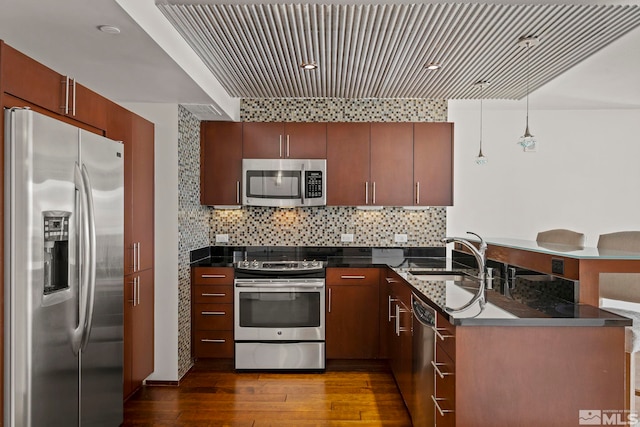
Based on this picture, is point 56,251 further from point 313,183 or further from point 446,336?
point 313,183

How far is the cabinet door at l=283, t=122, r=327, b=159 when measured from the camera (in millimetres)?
4613

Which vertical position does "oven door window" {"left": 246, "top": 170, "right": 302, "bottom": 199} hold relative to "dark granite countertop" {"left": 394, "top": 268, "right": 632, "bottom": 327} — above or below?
above

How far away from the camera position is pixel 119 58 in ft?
9.19

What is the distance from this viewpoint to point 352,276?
14.2 feet

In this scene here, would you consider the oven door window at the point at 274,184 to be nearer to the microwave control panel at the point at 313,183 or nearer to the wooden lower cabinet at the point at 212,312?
the microwave control panel at the point at 313,183

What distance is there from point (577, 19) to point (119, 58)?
2.61 meters

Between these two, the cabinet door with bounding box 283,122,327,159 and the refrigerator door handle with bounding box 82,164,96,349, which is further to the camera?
the cabinet door with bounding box 283,122,327,159

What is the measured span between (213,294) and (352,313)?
4.03ft

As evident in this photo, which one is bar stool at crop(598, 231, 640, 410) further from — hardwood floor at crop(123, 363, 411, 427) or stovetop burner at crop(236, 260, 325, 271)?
stovetop burner at crop(236, 260, 325, 271)

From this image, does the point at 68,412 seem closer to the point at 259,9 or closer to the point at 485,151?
the point at 259,9

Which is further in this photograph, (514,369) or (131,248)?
(131,248)

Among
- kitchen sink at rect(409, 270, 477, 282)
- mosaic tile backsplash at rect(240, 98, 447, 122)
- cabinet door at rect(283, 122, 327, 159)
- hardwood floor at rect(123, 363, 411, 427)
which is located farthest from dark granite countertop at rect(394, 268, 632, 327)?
mosaic tile backsplash at rect(240, 98, 447, 122)

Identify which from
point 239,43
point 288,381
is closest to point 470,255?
point 288,381

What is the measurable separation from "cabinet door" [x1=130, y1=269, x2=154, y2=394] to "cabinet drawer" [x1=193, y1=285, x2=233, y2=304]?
0.55 metres
